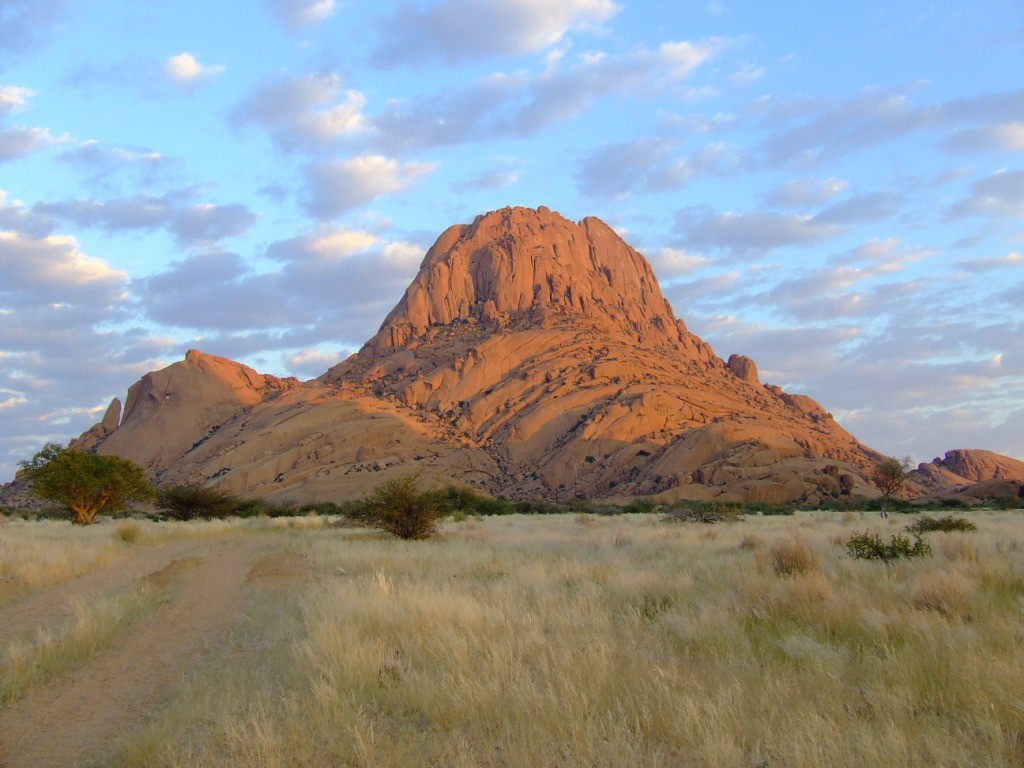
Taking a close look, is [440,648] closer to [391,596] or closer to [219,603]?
[391,596]

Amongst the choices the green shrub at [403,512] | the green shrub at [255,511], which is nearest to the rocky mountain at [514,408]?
the green shrub at [255,511]

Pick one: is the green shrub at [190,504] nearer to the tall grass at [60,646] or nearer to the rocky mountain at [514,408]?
the rocky mountain at [514,408]

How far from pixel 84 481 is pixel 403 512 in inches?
927

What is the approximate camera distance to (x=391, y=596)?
9500 mm

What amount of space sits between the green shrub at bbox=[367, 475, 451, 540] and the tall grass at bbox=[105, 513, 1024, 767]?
1352 cm

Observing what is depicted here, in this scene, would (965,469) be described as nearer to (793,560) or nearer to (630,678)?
(793,560)

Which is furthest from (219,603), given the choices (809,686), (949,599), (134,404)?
(134,404)

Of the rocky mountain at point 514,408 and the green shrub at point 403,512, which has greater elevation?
the rocky mountain at point 514,408

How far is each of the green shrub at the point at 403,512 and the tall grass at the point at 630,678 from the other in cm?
1352

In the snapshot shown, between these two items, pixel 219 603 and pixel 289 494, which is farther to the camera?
pixel 289 494

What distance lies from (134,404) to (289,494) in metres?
55.1

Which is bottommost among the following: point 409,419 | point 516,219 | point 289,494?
point 289,494

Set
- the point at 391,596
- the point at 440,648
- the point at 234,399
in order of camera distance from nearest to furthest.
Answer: the point at 440,648, the point at 391,596, the point at 234,399

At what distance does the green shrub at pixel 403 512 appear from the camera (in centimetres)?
2369
